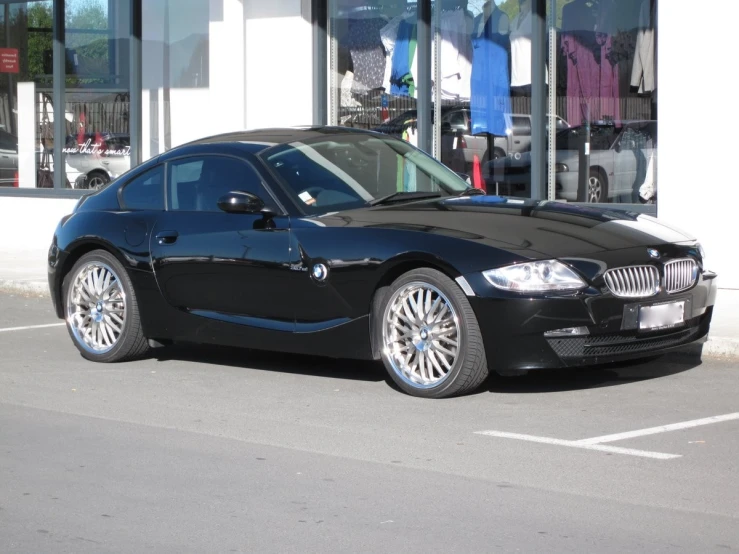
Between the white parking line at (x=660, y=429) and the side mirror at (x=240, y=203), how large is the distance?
279 centimetres

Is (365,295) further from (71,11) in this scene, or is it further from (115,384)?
(71,11)

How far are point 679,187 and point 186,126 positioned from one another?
7.68 m

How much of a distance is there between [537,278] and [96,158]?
12.5 metres

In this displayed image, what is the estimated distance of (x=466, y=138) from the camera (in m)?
15.3

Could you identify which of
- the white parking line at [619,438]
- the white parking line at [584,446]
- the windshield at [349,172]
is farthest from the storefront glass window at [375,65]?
the white parking line at [584,446]

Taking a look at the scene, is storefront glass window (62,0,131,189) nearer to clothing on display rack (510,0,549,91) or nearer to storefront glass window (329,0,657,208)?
storefront glass window (329,0,657,208)

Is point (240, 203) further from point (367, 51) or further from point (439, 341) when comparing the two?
point (367, 51)

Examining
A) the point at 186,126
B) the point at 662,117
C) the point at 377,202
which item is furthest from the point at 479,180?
the point at 377,202

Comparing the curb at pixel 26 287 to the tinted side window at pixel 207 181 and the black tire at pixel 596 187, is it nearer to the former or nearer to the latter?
the tinted side window at pixel 207 181

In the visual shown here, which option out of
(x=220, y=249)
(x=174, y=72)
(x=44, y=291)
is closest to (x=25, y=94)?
(x=174, y=72)

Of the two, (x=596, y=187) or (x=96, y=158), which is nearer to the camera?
(x=596, y=187)

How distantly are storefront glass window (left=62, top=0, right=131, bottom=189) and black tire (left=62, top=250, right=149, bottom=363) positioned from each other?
911 cm

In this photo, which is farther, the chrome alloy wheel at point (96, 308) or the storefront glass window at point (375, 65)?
the storefront glass window at point (375, 65)

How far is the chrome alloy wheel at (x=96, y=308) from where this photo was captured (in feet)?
30.6
